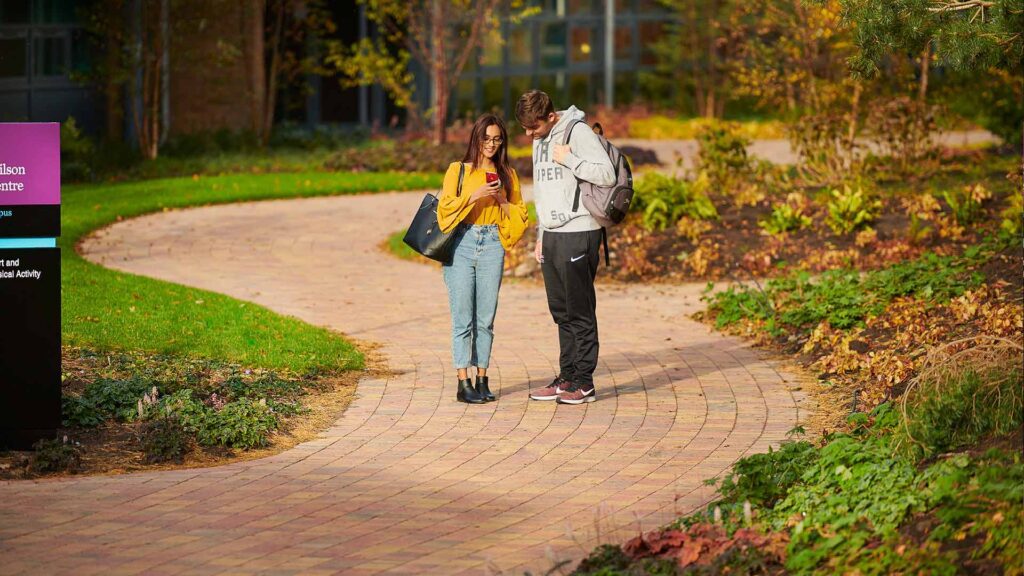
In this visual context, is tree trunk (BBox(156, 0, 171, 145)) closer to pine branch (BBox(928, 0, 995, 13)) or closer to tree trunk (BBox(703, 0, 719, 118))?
tree trunk (BBox(703, 0, 719, 118))

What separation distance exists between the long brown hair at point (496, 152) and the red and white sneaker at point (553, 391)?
1.13 m

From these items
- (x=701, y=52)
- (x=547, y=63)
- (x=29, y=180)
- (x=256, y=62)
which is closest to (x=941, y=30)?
(x=29, y=180)

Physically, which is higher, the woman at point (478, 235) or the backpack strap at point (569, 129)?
the backpack strap at point (569, 129)

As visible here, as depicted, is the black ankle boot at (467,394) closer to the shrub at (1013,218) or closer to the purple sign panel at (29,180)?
the purple sign panel at (29,180)

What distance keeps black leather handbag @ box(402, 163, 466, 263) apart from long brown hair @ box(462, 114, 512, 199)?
9cm

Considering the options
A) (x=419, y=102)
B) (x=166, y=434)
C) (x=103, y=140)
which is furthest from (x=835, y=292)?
(x=419, y=102)

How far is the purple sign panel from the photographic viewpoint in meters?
7.24

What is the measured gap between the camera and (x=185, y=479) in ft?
23.1

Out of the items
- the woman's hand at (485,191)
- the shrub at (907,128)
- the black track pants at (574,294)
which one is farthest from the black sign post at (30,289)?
the shrub at (907,128)

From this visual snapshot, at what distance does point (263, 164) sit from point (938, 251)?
40.8 ft

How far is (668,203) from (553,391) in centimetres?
614

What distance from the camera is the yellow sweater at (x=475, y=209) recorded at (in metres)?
8.48

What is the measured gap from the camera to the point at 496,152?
852 centimetres

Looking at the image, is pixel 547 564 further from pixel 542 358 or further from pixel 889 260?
pixel 889 260
